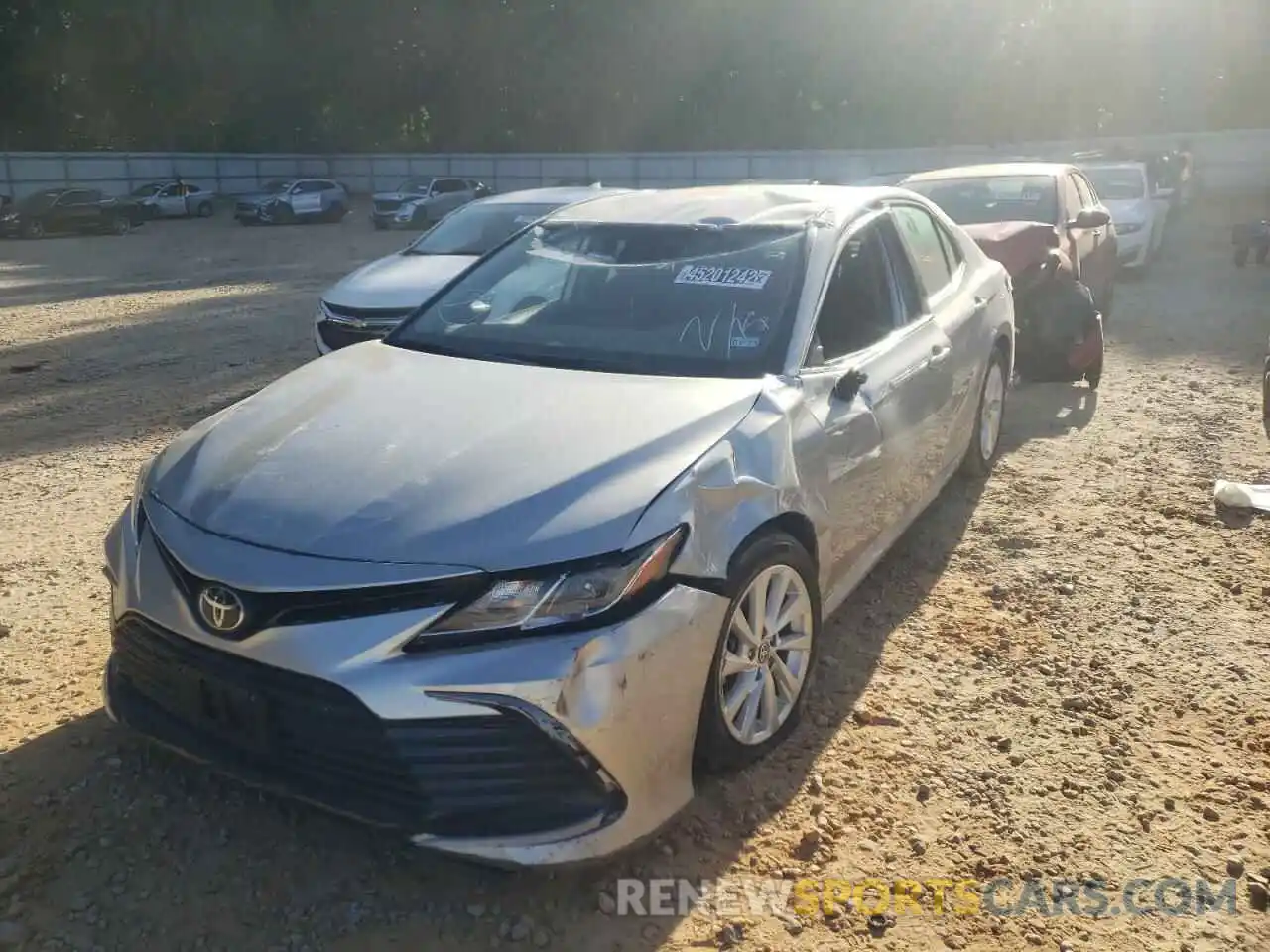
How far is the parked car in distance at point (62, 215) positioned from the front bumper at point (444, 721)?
29.7 metres

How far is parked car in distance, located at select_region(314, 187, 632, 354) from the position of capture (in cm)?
795

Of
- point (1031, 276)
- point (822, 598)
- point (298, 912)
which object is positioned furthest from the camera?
point (1031, 276)

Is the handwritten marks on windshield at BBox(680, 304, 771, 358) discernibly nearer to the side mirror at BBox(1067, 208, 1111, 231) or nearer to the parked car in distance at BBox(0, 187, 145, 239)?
the side mirror at BBox(1067, 208, 1111, 231)

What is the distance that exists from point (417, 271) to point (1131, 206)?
9.98 meters

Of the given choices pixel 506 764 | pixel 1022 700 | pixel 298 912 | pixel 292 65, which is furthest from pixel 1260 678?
pixel 292 65

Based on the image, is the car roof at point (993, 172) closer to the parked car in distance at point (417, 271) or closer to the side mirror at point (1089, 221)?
the side mirror at point (1089, 221)

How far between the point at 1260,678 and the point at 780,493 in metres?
1.97

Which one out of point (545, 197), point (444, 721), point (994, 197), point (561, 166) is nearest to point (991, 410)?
point (444, 721)

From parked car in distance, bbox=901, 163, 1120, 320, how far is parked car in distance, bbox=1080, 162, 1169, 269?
13.8ft

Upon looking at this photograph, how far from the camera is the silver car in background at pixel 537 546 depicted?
8.18 feet

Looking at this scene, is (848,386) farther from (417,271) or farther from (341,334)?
(417,271)

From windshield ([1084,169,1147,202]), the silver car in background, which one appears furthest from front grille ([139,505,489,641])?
windshield ([1084,169,1147,202])

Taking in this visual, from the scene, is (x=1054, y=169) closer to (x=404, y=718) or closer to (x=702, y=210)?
(x=702, y=210)

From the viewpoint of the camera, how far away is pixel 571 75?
139 feet
